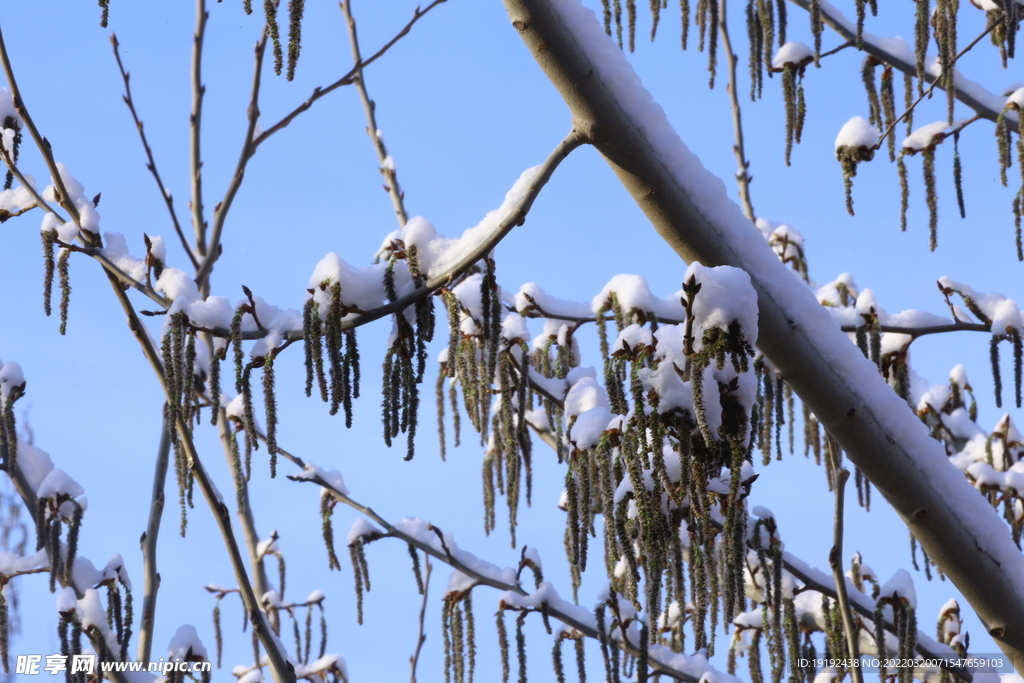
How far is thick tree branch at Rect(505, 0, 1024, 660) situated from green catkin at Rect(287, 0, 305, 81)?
18.0 inches

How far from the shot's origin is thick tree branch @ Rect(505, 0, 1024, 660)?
1979mm

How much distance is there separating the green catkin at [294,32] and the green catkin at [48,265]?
1050 millimetres

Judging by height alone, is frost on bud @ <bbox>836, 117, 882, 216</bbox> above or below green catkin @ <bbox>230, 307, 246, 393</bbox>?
above

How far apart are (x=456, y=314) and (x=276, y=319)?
1.52 ft

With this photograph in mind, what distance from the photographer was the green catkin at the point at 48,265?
100 inches

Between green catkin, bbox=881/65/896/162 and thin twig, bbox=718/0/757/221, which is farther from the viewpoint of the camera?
thin twig, bbox=718/0/757/221

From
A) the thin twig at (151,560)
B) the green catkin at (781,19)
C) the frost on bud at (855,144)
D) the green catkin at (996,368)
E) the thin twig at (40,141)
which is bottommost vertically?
the thin twig at (151,560)

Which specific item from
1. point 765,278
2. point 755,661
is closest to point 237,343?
point 765,278

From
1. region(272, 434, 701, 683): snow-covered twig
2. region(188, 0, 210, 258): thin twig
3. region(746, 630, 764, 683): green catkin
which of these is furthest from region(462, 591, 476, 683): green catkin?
region(188, 0, 210, 258): thin twig

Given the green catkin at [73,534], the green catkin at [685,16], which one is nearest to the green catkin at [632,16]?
the green catkin at [685,16]

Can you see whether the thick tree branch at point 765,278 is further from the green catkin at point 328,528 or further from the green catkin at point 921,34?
the green catkin at point 328,528

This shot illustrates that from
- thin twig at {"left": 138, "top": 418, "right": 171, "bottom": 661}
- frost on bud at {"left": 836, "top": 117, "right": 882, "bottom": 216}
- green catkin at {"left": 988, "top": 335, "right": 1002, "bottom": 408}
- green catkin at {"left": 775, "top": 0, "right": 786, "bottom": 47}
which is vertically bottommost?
thin twig at {"left": 138, "top": 418, "right": 171, "bottom": 661}

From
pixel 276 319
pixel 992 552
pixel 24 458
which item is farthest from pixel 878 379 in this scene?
pixel 24 458

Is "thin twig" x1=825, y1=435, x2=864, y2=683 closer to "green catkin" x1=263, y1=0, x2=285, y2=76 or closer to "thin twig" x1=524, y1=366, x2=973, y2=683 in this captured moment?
"thin twig" x1=524, y1=366, x2=973, y2=683
